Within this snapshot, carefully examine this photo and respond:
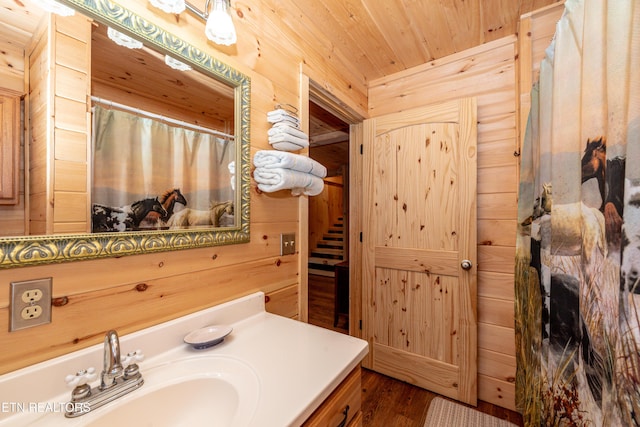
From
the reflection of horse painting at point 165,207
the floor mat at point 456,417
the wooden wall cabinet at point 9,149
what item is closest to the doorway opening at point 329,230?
the reflection of horse painting at point 165,207

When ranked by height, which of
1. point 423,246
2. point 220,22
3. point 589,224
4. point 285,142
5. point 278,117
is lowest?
point 423,246

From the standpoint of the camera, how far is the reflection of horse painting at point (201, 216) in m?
0.86

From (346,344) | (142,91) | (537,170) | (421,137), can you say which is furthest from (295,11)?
(346,344)

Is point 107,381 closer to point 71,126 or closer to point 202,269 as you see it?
point 202,269

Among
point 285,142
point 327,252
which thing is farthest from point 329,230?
point 285,142

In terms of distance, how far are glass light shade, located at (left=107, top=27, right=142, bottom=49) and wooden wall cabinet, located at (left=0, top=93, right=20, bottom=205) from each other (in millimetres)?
305

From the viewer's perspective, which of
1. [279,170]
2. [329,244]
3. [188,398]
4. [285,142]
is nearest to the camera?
[188,398]

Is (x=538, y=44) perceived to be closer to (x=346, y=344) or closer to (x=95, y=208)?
(x=346, y=344)

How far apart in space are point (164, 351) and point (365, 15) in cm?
185

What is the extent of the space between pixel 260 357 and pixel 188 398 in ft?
0.66

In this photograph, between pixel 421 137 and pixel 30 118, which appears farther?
pixel 421 137

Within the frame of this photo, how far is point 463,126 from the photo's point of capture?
65.9 inches

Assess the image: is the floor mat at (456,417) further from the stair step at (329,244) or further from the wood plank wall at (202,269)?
the stair step at (329,244)

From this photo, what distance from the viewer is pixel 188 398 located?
0.67 meters
